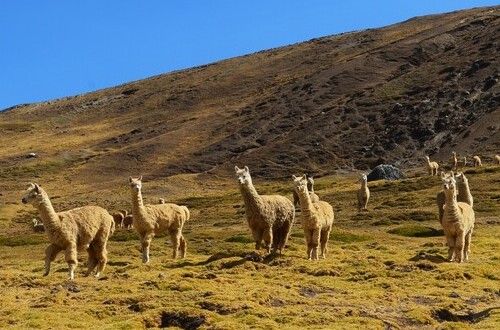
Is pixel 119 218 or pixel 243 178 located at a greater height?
pixel 243 178

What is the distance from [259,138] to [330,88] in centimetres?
2388

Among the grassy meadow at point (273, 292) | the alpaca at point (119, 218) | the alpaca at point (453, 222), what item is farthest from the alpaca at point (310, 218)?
the alpaca at point (119, 218)

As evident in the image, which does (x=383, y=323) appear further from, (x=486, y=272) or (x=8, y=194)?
(x=8, y=194)

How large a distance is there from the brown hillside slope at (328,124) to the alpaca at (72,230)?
305ft

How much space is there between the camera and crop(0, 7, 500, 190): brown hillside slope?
128750 mm

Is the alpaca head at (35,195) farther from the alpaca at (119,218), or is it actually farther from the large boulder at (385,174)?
the large boulder at (385,174)

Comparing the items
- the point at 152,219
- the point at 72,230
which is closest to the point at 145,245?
the point at 152,219

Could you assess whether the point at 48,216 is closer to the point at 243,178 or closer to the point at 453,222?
the point at 243,178

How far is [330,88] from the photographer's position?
162 m

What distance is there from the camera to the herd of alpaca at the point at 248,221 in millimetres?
24375

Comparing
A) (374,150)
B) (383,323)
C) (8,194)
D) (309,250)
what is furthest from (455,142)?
(383,323)

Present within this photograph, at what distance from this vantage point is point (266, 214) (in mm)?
27031

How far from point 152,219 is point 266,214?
4.58 m

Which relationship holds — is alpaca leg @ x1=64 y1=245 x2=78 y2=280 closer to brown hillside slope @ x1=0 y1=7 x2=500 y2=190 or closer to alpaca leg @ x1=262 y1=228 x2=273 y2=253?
alpaca leg @ x1=262 y1=228 x2=273 y2=253
